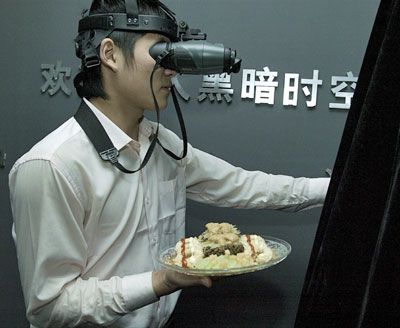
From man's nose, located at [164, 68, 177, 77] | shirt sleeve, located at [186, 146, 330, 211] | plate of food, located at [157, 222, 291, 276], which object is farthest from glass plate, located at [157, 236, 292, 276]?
man's nose, located at [164, 68, 177, 77]

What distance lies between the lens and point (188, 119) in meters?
1.43

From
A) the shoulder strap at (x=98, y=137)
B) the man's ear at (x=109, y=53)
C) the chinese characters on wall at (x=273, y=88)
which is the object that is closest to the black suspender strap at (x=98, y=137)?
the shoulder strap at (x=98, y=137)

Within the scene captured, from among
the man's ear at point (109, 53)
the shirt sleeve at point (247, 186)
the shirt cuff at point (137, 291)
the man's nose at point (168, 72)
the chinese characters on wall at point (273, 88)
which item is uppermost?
the man's ear at point (109, 53)

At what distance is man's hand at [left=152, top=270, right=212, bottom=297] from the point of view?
91 cm

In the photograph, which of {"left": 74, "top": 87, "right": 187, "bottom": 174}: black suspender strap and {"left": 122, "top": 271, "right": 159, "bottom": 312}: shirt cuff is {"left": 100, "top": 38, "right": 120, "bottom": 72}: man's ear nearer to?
{"left": 74, "top": 87, "right": 187, "bottom": 174}: black suspender strap

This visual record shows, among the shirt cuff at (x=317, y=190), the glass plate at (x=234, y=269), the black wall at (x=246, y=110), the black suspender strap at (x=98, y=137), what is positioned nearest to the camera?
the glass plate at (x=234, y=269)

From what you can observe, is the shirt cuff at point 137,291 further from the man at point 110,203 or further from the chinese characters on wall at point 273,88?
the chinese characters on wall at point 273,88

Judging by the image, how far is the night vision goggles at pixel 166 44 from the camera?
958 millimetres

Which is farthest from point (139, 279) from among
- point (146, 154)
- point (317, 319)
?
point (317, 319)

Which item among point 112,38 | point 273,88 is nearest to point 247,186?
point 273,88

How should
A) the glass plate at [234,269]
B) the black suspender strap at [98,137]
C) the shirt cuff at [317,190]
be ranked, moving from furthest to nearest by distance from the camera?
the shirt cuff at [317,190] → the black suspender strap at [98,137] → the glass plate at [234,269]

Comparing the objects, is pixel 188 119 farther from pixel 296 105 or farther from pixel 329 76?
pixel 329 76

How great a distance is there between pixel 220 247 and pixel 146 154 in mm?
277

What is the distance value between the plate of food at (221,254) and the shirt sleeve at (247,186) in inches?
8.2
